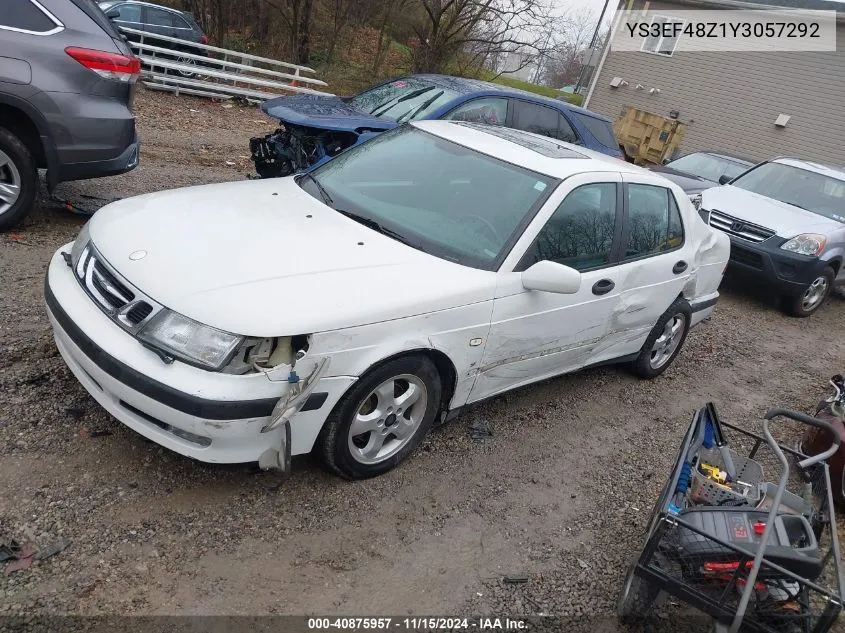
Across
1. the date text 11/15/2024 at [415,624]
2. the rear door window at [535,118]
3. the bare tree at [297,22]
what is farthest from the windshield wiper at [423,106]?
the bare tree at [297,22]

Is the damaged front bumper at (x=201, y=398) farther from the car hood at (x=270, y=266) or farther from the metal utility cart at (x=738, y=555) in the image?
the metal utility cart at (x=738, y=555)

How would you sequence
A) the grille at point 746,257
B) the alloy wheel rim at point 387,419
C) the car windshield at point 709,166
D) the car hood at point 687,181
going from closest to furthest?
the alloy wheel rim at point 387,419 → the grille at point 746,257 → the car hood at point 687,181 → the car windshield at point 709,166

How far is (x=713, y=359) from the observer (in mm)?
6254

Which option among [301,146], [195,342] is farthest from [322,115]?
[195,342]

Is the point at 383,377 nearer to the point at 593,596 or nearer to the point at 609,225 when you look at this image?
the point at 593,596

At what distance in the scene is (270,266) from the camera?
2973 mm

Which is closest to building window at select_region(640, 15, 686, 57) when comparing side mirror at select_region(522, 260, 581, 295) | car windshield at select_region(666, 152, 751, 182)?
car windshield at select_region(666, 152, 751, 182)

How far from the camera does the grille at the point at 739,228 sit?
26.1 feet

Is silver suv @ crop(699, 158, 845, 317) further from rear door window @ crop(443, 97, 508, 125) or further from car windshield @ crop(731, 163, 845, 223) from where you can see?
rear door window @ crop(443, 97, 508, 125)

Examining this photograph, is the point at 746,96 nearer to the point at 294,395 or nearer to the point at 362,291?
the point at 362,291

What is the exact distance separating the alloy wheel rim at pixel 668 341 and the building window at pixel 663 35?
1744 centimetres

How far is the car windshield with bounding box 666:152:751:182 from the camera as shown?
11000 mm

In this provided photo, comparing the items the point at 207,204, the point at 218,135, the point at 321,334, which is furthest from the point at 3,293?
the point at 218,135

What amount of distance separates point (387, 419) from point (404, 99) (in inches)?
208
